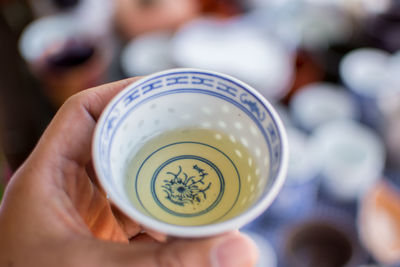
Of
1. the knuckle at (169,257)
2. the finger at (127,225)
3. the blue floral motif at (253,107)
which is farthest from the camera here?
the finger at (127,225)

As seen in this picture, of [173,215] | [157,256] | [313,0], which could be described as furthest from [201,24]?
[157,256]

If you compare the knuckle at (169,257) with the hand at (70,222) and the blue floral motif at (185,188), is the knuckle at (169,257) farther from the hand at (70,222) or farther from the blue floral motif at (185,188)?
the blue floral motif at (185,188)

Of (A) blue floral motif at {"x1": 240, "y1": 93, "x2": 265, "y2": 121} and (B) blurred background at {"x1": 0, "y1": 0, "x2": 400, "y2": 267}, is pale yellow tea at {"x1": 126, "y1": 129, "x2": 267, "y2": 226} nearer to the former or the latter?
(A) blue floral motif at {"x1": 240, "y1": 93, "x2": 265, "y2": 121}

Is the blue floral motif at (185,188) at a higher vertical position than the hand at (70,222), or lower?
lower

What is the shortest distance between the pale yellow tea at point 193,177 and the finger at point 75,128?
0.09m

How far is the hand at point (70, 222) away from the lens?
0.54 m

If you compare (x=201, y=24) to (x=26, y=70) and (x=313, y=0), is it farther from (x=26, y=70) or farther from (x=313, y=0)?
(x=26, y=70)

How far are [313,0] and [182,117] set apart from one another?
1127 millimetres

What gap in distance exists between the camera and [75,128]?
680 millimetres

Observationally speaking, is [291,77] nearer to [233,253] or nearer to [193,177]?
[193,177]

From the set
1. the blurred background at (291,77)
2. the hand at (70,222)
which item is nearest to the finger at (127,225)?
the hand at (70,222)

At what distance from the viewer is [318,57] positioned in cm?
151

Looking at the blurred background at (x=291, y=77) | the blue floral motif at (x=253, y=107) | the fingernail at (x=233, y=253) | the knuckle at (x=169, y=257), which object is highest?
the blue floral motif at (x=253, y=107)

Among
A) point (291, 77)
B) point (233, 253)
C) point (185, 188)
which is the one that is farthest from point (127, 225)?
point (291, 77)
